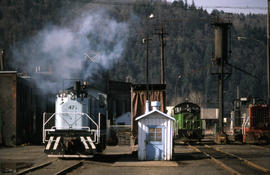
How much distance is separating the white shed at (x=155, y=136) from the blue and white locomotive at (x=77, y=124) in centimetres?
212

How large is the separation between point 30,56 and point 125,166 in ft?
117

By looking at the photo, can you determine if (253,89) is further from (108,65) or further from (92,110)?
(92,110)

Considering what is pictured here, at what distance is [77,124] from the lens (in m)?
21.6

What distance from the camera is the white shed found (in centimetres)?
2025

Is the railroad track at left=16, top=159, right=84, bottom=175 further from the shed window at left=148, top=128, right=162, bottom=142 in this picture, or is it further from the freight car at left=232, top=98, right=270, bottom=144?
the freight car at left=232, top=98, right=270, bottom=144

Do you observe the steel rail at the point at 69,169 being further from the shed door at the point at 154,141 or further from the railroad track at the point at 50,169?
the shed door at the point at 154,141

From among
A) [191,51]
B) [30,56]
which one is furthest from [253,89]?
[30,56]

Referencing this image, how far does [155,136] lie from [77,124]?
415 cm

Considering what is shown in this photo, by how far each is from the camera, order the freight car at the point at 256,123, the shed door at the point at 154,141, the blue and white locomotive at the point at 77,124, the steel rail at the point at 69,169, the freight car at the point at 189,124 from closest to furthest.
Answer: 1. the steel rail at the point at 69,169
2. the blue and white locomotive at the point at 77,124
3. the shed door at the point at 154,141
4. the freight car at the point at 256,123
5. the freight car at the point at 189,124

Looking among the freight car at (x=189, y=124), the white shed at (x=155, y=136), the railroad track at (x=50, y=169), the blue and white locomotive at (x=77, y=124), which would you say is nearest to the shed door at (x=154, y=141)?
the white shed at (x=155, y=136)

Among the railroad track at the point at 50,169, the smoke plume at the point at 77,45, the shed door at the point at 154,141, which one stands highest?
the smoke plume at the point at 77,45

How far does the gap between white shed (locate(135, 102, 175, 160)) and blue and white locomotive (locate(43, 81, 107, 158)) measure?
212cm

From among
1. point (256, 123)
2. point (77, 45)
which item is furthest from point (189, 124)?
point (77, 45)

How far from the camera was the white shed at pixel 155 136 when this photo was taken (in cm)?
2025
